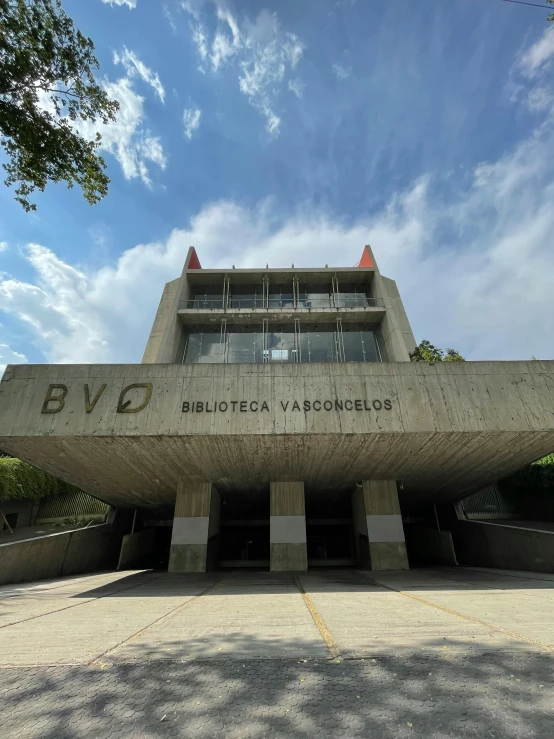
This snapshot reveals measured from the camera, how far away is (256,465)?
12.5 meters

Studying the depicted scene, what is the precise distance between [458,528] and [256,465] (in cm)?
1253

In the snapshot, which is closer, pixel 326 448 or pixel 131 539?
pixel 326 448

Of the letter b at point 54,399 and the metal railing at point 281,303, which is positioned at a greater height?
the metal railing at point 281,303

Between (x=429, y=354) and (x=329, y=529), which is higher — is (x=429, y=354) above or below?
above

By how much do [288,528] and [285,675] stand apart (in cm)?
1257

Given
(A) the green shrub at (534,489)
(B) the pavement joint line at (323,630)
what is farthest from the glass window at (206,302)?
(A) the green shrub at (534,489)

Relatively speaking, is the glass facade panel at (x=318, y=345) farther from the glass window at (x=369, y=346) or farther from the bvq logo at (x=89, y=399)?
the bvq logo at (x=89, y=399)

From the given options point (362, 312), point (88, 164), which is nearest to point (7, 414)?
point (88, 164)

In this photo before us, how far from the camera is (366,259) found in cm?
2647

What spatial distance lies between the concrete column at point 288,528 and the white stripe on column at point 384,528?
2810 millimetres

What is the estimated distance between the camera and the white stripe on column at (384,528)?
45.4ft

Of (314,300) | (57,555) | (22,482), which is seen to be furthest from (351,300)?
(22,482)

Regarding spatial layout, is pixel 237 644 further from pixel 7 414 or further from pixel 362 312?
pixel 362 312

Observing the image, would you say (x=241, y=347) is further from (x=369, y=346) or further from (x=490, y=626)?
(x=490, y=626)
